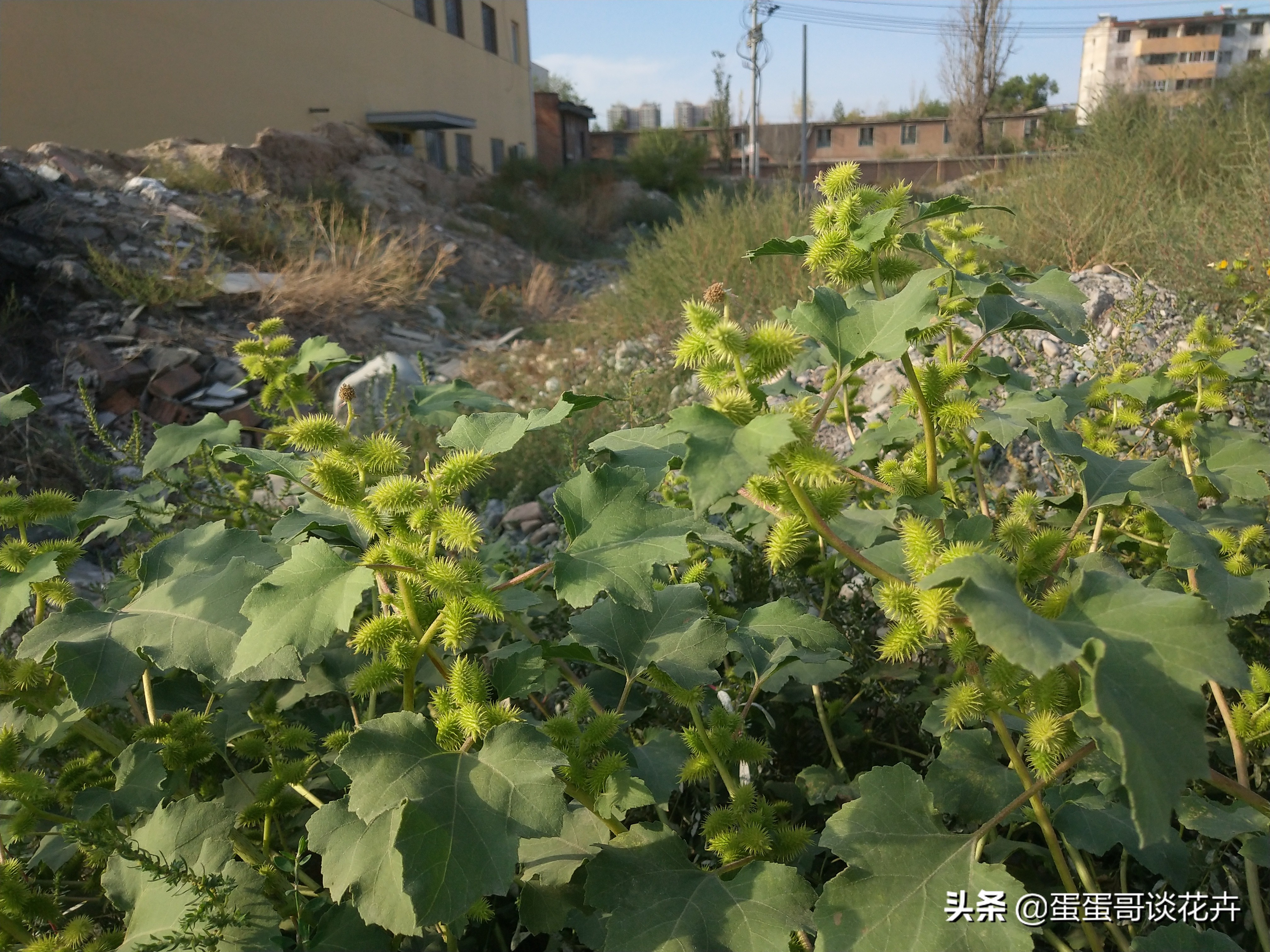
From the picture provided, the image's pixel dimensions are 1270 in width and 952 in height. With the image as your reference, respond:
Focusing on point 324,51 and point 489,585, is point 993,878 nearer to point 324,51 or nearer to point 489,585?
point 489,585

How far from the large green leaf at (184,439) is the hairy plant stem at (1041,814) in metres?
1.46

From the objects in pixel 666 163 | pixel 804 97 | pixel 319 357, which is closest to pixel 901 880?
pixel 319 357

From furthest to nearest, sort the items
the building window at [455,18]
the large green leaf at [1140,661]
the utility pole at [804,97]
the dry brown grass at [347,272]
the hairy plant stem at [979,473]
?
the utility pole at [804,97] → the building window at [455,18] → the dry brown grass at [347,272] → the hairy plant stem at [979,473] → the large green leaf at [1140,661]

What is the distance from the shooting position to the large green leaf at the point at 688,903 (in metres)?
1.03

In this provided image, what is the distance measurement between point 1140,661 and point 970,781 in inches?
19.8

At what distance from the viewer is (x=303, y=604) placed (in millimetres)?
950

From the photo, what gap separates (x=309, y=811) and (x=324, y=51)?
17.3 m

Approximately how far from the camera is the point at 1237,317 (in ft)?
14.5

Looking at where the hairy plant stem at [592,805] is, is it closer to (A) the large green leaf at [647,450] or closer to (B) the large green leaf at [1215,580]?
(A) the large green leaf at [647,450]

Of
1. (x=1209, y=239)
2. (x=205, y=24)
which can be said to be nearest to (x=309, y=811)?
(x=1209, y=239)

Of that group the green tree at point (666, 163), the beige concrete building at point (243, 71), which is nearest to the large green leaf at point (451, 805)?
the beige concrete building at point (243, 71)

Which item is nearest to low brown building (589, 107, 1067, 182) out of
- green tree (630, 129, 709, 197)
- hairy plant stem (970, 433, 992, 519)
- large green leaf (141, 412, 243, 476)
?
green tree (630, 129, 709, 197)

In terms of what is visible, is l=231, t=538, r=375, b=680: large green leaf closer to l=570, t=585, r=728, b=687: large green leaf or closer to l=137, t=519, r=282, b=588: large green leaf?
l=137, t=519, r=282, b=588: large green leaf

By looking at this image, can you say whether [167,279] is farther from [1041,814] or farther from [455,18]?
[455,18]
